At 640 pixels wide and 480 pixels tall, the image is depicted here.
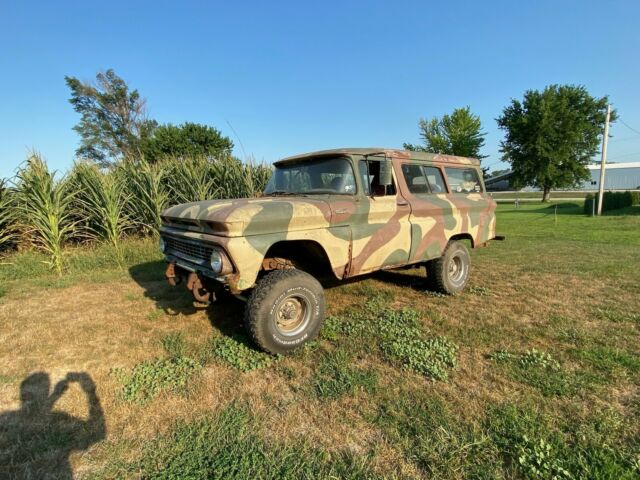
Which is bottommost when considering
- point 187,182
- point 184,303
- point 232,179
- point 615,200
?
point 184,303

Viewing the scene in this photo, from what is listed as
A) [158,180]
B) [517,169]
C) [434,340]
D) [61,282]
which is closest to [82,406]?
[434,340]

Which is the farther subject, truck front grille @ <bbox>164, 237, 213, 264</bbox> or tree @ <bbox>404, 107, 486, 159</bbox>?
tree @ <bbox>404, 107, 486, 159</bbox>

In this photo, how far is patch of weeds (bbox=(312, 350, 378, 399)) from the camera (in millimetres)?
2766

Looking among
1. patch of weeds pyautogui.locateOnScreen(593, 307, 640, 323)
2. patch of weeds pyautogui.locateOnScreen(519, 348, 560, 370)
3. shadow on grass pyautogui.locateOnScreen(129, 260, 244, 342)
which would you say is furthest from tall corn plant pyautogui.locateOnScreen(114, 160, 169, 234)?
patch of weeds pyautogui.locateOnScreen(593, 307, 640, 323)

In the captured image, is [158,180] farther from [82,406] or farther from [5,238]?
[82,406]

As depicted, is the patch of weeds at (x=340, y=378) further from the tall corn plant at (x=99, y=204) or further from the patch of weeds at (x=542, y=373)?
the tall corn plant at (x=99, y=204)

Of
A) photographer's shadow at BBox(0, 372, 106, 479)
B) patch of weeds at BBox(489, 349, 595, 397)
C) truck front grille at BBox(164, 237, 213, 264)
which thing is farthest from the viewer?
truck front grille at BBox(164, 237, 213, 264)

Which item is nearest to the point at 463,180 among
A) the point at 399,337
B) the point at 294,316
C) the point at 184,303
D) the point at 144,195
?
the point at 399,337

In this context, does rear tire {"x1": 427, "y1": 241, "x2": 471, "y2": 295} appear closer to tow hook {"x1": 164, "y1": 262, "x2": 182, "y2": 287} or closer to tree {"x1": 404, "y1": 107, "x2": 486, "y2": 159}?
tow hook {"x1": 164, "y1": 262, "x2": 182, "y2": 287}

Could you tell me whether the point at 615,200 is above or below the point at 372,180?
below

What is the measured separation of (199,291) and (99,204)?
5224 mm

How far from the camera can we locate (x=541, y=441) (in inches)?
83.8

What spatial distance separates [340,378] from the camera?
293 centimetres

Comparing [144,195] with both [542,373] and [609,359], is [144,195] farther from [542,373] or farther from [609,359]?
[609,359]
